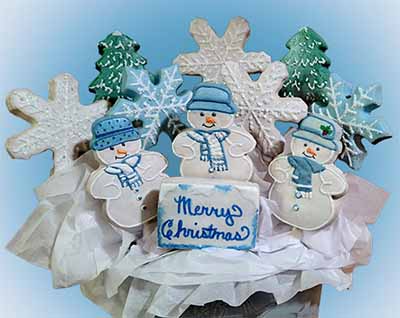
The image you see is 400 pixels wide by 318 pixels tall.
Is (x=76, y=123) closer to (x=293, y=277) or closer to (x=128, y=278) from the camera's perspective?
(x=128, y=278)

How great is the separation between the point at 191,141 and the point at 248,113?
136mm

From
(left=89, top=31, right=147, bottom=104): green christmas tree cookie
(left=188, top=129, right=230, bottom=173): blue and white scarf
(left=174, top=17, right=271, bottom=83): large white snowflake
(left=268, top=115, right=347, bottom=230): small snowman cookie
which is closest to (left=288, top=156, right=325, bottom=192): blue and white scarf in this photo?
(left=268, top=115, right=347, bottom=230): small snowman cookie

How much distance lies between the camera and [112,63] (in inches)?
63.7

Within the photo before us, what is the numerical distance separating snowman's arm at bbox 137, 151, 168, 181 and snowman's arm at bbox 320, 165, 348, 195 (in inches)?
11.5

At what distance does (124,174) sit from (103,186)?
0.04 meters

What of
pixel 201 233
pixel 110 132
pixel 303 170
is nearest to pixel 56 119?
pixel 110 132

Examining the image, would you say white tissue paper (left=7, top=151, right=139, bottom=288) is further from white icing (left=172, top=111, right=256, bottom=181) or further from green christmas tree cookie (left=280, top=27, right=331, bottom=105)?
green christmas tree cookie (left=280, top=27, right=331, bottom=105)

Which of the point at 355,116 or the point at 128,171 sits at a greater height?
the point at 355,116

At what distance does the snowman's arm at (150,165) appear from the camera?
1.53 m

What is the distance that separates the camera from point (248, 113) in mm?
1590

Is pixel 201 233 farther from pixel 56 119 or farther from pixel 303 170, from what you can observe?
pixel 56 119

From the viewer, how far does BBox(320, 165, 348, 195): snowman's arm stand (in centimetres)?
151

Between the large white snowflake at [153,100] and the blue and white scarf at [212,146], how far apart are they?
86 mm

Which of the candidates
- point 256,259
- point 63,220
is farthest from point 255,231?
point 63,220
